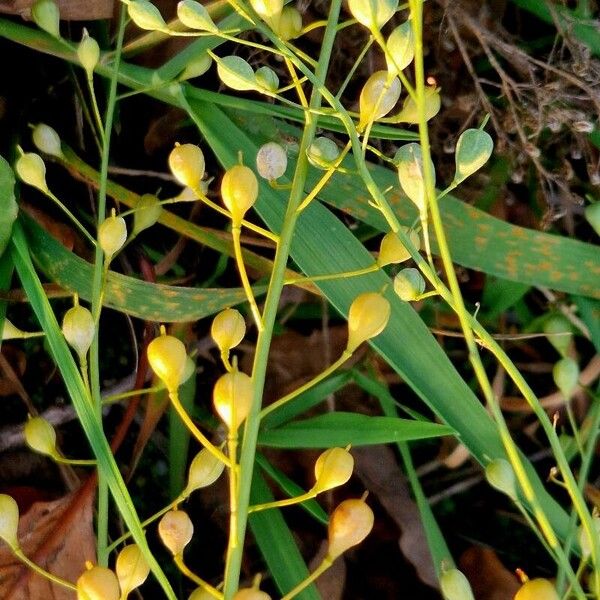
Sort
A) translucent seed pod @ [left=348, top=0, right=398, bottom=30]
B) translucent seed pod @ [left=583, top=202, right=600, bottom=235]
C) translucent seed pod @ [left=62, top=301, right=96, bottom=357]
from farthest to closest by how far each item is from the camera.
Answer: translucent seed pod @ [left=583, top=202, right=600, bottom=235]
translucent seed pod @ [left=62, top=301, right=96, bottom=357]
translucent seed pod @ [left=348, top=0, right=398, bottom=30]

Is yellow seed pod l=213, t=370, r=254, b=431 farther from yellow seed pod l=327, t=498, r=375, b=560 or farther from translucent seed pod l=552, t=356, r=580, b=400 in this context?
translucent seed pod l=552, t=356, r=580, b=400

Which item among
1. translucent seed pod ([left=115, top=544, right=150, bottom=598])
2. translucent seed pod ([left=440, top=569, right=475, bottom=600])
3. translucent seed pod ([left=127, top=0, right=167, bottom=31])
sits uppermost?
translucent seed pod ([left=127, top=0, right=167, bottom=31])

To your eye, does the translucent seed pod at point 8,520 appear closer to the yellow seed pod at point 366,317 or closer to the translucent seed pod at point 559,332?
the yellow seed pod at point 366,317

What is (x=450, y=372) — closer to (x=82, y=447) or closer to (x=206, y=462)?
(x=206, y=462)

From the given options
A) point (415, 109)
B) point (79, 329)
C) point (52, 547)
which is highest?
point (415, 109)

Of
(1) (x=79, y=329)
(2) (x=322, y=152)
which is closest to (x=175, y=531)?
(1) (x=79, y=329)

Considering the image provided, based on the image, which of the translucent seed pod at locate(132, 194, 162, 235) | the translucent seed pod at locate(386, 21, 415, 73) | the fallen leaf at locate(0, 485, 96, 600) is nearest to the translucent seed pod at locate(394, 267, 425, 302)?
the translucent seed pod at locate(386, 21, 415, 73)

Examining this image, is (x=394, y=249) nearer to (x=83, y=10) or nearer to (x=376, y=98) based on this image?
(x=376, y=98)

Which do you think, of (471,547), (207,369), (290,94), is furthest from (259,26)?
(471,547)
